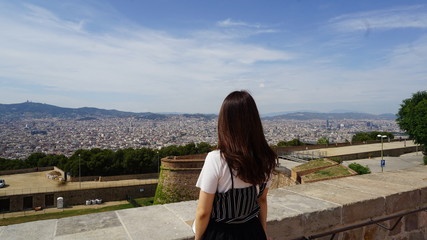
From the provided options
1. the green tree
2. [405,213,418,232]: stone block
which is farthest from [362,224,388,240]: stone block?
the green tree

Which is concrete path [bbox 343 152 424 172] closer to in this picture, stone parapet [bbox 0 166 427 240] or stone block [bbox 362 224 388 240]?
stone parapet [bbox 0 166 427 240]

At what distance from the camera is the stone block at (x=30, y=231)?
176cm

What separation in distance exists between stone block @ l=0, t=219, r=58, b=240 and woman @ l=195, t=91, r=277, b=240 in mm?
950

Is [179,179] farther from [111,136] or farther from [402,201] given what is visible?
[111,136]

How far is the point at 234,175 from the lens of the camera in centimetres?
148

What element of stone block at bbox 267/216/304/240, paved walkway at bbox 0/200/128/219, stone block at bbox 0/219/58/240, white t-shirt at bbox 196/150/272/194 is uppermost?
white t-shirt at bbox 196/150/272/194

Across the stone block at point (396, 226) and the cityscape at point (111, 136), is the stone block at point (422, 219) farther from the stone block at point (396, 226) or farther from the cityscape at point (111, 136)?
the cityscape at point (111, 136)

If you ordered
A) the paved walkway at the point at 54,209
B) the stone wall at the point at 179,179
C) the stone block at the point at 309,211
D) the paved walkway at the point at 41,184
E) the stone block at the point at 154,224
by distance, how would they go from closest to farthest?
the stone block at the point at 154,224
the stone block at the point at 309,211
the stone wall at the point at 179,179
the paved walkway at the point at 54,209
the paved walkway at the point at 41,184

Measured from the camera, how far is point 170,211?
2.28 metres

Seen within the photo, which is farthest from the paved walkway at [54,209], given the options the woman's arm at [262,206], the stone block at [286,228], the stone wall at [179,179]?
the woman's arm at [262,206]

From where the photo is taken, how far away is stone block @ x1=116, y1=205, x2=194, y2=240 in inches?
A: 72.3

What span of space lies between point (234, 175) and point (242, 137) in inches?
7.2

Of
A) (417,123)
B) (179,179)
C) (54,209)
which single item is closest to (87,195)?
(54,209)

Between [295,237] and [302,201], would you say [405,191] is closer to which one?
[302,201]
